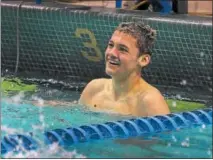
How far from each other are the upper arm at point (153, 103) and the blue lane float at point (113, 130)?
5 cm

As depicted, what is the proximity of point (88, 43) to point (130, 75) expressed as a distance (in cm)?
267

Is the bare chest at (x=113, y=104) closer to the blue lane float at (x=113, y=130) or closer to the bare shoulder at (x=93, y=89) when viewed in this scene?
the bare shoulder at (x=93, y=89)

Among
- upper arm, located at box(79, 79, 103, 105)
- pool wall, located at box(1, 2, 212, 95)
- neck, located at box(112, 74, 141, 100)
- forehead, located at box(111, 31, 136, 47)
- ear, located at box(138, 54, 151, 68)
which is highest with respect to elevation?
forehead, located at box(111, 31, 136, 47)

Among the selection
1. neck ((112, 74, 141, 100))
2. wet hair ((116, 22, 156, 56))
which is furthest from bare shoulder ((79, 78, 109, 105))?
wet hair ((116, 22, 156, 56))

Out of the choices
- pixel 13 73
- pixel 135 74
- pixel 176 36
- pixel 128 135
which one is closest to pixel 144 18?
pixel 176 36

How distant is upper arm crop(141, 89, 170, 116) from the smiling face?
24 centimetres

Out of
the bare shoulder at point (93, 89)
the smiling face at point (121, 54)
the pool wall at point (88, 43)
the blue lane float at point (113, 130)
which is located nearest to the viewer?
the blue lane float at point (113, 130)

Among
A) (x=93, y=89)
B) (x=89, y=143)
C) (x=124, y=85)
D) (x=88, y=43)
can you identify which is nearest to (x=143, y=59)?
(x=124, y=85)

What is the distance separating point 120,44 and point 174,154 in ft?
3.17

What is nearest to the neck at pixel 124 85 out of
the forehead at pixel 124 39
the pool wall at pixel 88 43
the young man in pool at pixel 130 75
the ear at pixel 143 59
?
the young man in pool at pixel 130 75

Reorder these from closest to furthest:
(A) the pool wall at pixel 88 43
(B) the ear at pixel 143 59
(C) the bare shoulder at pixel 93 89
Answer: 1. (B) the ear at pixel 143 59
2. (C) the bare shoulder at pixel 93 89
3. (A) the pool wall at pixel 88 43

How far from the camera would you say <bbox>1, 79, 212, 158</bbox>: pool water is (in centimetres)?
449

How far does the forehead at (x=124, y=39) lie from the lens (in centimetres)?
517

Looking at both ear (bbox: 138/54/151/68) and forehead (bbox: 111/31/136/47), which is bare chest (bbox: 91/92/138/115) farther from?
forehead (bbox: 111/31/136/47)
